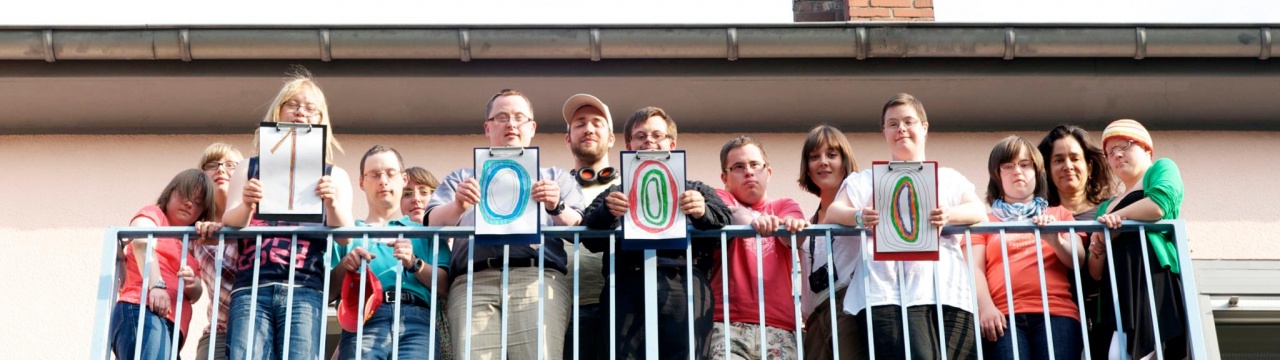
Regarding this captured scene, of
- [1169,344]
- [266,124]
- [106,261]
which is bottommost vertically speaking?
[1169,344]

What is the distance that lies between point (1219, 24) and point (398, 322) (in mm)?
4251

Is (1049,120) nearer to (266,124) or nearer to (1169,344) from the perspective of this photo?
(1169,344)

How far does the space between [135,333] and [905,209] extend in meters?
2.69

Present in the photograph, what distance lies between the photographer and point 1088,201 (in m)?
6.43

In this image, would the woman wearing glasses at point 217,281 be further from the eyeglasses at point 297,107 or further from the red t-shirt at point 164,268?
the eyeglasses at point 297,107

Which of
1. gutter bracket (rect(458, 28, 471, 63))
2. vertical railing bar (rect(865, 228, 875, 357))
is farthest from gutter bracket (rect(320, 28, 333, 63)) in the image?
vertical railing bar (rect(865, 228, 875, 357))

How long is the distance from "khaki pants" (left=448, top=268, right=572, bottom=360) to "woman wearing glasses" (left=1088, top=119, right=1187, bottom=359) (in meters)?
1.91

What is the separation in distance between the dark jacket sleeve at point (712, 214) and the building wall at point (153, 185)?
2.25 meters

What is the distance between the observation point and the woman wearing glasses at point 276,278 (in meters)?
5.56

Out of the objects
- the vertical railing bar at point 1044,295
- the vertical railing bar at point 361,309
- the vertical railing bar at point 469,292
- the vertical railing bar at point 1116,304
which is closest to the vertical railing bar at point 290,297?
the vertical railing bar at point 361,309

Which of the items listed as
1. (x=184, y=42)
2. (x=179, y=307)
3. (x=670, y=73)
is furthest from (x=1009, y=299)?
(x=184, y=42)

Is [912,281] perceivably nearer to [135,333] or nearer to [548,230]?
[548,230]

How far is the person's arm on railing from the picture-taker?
578 cm

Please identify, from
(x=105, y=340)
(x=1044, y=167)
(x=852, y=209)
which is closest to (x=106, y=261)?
(x=105, y=340)
